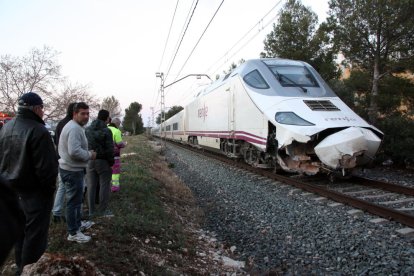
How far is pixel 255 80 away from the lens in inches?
412

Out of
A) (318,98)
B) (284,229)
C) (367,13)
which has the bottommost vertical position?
(284,229)

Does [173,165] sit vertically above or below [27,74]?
below

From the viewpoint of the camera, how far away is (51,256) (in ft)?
11.0

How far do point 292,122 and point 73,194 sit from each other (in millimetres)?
5433

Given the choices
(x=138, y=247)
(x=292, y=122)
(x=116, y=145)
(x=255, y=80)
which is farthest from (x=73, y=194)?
(x=255, y=80)

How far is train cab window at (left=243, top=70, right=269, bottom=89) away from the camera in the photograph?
33.2 feet

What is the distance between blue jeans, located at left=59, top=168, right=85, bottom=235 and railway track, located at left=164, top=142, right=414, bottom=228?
4673mm

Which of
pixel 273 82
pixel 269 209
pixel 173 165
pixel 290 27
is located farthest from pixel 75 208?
pixel 290 27

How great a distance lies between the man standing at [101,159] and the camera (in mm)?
5617

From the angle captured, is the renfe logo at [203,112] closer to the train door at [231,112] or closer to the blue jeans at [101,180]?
the train door at [231,112]

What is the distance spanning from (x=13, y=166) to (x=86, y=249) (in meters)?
1.34

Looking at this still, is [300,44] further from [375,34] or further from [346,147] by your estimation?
[346,147]

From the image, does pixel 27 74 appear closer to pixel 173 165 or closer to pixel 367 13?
pixel 173 165

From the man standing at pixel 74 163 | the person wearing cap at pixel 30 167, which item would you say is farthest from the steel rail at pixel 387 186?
the person wearing cap at pixel 30 167
